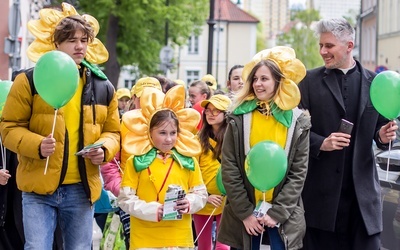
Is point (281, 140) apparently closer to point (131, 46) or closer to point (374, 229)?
point (374, 229)

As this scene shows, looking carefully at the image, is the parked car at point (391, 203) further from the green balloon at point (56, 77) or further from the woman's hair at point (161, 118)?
the green balloon at point (56, 77)

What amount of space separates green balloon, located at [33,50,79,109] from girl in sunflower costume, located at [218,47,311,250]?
1.11m

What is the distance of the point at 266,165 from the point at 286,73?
79 cm

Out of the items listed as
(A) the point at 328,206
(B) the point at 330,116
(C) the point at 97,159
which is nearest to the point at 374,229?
(A) the point at 328,206

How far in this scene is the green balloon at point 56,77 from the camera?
5.60 m

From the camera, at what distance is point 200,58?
87625 millimetres

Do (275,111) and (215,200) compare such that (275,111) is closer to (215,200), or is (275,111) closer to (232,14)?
(215,200)

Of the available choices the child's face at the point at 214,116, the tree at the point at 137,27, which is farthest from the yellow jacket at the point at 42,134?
the tree at the point at 137,27

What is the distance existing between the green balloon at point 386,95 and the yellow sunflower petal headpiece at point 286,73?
0.51 meters

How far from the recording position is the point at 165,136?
21.0ft

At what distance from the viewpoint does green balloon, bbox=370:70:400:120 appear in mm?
5809

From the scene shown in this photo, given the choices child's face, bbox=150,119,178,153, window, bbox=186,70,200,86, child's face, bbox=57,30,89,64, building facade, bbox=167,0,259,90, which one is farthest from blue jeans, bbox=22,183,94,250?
window, bbox=186,70,200,86

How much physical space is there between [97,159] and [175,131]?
830 millimetres

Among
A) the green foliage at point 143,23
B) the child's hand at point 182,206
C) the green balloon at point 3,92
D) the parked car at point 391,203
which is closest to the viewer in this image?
the child's hand at point 182,206
